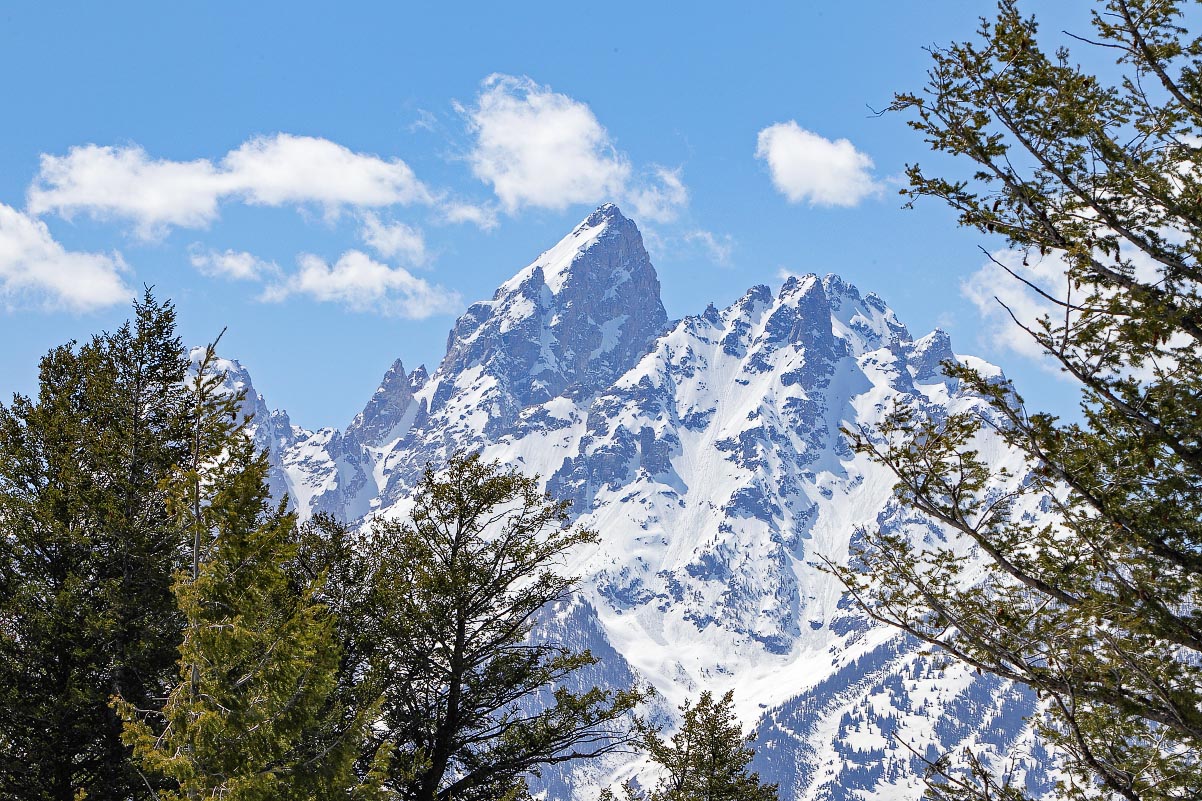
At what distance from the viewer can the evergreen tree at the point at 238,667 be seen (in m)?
8.03

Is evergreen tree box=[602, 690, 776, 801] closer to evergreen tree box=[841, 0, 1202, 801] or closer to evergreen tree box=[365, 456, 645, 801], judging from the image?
evergreen tree box=[365, 456, 645, 801]

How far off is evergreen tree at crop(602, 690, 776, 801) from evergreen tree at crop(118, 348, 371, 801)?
9.14 metres

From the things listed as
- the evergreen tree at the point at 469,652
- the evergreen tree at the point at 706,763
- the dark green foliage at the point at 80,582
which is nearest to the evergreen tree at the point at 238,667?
the evergreen tree at the point at 469,652

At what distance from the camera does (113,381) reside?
13953 millimetres

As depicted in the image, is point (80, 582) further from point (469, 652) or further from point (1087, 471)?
point (1087, 471)

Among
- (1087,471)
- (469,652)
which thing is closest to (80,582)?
(469,652)

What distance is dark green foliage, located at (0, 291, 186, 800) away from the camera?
1112 centimetres

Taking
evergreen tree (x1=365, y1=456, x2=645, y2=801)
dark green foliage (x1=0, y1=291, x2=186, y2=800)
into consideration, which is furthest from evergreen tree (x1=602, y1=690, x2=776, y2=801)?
dark green foliage (x1=0, y1=291, x2=186, y2=800)

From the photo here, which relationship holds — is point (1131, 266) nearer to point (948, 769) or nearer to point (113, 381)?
point (948, 769)

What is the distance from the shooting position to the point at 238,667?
877 centimetres

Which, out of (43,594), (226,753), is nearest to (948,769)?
(226,753)

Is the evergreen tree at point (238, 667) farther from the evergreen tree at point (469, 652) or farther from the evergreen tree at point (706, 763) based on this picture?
the evergreen tree at point (706, 763)

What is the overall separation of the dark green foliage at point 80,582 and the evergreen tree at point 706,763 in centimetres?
899

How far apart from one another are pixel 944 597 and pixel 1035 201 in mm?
3342
